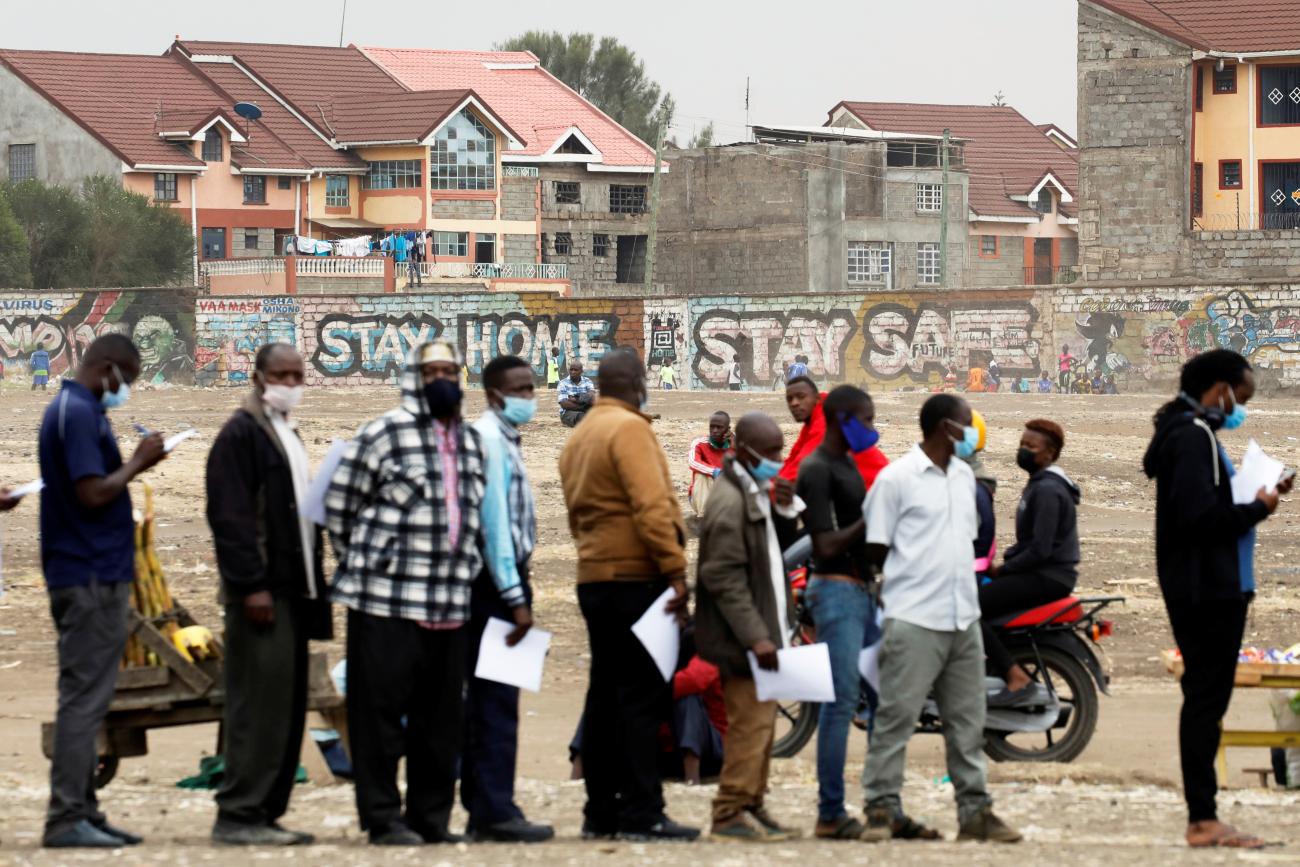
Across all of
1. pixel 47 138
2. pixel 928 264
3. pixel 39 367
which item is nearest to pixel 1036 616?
pixel 39 367

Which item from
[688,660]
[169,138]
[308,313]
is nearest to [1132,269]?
[308,313]

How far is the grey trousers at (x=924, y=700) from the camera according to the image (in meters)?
7.40

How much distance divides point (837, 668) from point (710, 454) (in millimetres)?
8337

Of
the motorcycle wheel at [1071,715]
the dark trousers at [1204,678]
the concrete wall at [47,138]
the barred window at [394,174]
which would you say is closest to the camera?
the dark trousers at [1204,678]

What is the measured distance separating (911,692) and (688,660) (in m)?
1.56

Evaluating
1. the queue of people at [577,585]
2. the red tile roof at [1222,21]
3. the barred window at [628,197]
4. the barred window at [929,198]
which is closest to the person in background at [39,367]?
the barred window at [628,197]

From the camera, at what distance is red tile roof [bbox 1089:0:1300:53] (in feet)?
181

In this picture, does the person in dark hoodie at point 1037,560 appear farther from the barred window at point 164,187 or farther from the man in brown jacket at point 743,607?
the barred window at point 164,187

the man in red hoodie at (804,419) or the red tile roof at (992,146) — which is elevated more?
the red tile roof at (992,146)

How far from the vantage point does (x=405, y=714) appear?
7.26m

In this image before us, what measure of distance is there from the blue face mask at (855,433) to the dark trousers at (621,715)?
0.94 meters

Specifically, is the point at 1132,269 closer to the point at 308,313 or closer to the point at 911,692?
the point at 308,313

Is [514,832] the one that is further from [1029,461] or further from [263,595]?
[1029,461]

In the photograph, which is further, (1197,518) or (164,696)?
(164,696)
